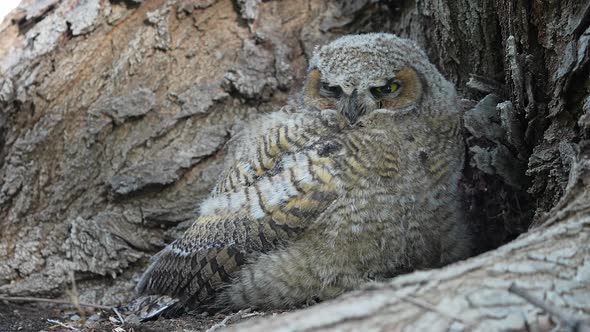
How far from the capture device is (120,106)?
407cm

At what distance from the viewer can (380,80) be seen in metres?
3.21

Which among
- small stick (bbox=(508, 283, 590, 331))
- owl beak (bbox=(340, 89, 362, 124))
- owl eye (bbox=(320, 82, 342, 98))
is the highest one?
owl eye (bbox=(320, 82, 342, 98))

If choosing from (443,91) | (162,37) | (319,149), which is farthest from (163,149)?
(443,91)

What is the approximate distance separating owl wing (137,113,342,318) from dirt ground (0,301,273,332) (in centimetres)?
14

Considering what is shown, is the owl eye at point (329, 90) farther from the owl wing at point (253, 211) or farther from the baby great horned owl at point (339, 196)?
the owl wing at point (253, 211)

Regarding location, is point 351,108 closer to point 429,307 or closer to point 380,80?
point 380,80

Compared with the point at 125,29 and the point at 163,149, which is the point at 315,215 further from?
the point at 125,29

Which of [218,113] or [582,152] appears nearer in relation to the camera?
[582,152]

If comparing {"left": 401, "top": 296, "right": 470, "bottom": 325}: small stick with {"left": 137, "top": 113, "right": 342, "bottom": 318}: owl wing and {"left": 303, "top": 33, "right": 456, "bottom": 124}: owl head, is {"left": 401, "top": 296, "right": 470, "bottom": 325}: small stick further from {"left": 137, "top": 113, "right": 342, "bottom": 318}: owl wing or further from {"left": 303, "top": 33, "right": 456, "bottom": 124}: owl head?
{"left": 303, "top": 33, "right": 456, "bottom": 124}: owl head

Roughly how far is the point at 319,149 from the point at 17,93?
2006 mm

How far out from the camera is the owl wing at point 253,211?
290 centimetres

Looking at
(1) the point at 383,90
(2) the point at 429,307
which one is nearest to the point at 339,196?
(1) the point at 383,90

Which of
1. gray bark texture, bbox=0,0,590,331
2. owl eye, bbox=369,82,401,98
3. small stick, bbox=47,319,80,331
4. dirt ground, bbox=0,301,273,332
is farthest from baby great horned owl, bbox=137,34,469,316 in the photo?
small stick, bbox=47,319,80,331

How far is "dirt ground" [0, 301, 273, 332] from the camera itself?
2.99m
